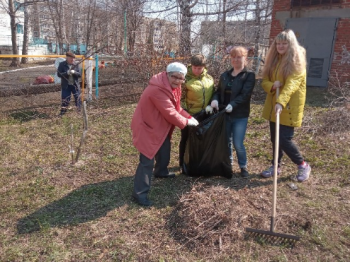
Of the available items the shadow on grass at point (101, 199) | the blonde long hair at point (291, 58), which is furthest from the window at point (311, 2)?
the shadow on grass at point (101, 199)

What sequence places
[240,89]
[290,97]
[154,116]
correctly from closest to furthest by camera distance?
[154,116] → [290,97] → [240,89]

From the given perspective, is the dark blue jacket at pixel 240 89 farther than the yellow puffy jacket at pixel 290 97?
Yes

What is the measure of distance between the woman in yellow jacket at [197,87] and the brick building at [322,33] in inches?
231

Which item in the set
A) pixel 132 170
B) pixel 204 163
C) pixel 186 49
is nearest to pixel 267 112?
pixel 204 163

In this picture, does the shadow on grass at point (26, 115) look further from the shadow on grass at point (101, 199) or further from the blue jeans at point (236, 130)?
the blue jeans at point (236, 130)

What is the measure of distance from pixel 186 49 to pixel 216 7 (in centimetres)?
656

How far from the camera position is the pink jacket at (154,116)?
275 centimetres

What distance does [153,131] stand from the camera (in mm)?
2863

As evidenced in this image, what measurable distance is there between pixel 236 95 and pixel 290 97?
0.52m

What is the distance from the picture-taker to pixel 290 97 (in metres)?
3.08

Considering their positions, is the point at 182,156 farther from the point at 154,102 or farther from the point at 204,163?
the point at 154,102

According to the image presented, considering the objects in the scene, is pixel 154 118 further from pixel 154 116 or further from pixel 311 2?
pixel 311 2

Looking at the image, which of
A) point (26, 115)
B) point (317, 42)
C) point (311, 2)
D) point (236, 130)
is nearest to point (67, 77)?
point (26, 115)

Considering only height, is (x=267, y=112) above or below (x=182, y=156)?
above
